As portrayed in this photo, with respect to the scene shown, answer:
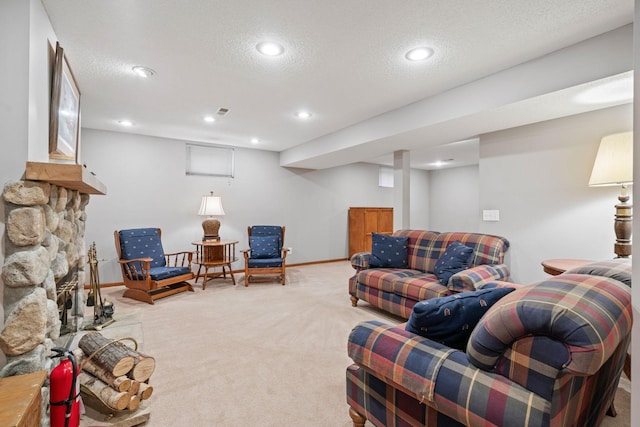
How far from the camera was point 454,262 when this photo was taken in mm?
3076

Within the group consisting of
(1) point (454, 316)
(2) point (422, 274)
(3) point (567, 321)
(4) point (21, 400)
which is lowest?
(4) point (21, 400)

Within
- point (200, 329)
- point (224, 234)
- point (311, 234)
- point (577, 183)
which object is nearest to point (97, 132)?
point (224, 234)

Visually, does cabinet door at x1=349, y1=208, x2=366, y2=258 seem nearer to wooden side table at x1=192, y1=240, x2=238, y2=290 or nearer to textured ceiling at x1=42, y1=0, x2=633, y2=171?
wooden side table at x1=192, y1=240, x2=238, y2=290

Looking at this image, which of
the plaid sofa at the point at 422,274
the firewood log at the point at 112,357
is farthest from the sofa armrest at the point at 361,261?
the firewood log at the point at 112,357

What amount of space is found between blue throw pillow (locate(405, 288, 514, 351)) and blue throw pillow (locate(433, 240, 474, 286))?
1.68 m

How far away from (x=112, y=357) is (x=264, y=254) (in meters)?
3.33

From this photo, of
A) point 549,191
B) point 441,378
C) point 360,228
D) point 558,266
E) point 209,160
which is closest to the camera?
point 441,378

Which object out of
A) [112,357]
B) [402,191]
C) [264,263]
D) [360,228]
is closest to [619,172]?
[402,191]

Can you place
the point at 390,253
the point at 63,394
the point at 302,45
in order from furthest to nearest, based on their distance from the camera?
the point at 390,253
the point at 302,45
the point at 63,394

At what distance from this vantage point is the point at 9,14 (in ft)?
5.01

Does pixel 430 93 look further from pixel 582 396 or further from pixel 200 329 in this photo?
pixel 200 329

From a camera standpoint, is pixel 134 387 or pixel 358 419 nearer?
pixel 358 419

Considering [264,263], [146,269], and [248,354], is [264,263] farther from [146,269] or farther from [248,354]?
[248,354]

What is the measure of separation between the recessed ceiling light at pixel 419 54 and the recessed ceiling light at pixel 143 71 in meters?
2.21
